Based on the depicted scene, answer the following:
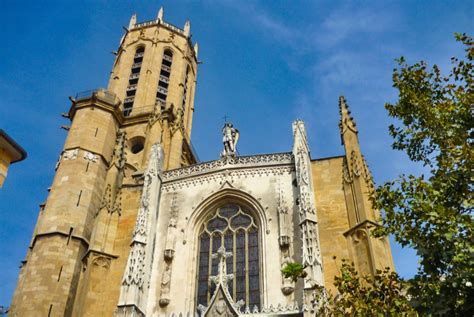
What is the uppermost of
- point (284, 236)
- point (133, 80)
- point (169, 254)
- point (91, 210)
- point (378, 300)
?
point (133, 80)

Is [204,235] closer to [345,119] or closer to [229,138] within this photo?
[229,138]

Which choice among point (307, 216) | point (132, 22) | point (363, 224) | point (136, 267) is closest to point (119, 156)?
point (136, 267)

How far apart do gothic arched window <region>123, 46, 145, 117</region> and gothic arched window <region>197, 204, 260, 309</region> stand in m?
17.1

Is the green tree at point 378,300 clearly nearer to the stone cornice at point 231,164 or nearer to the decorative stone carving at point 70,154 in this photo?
the stone cornice at point 231,164

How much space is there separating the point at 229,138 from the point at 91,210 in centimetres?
681

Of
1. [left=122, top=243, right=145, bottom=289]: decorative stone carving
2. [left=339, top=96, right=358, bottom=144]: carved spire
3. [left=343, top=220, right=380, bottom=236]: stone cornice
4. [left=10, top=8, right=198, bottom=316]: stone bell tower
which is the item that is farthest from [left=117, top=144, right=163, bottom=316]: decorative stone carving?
[left=339, top=96, right=358, bottom=144]: carved spire

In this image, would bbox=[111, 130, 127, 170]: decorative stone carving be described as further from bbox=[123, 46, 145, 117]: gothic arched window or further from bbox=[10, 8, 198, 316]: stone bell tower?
bbox=[123, 46, 145, 117]: gothic arched window

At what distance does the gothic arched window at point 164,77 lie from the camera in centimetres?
3594

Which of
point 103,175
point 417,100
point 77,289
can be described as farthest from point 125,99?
point 417,100

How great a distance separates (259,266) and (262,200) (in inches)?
102

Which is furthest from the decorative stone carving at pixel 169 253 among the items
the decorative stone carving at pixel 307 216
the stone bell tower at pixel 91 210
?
the decorative stone carving at pixel 307 216

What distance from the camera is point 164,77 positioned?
1474 inches

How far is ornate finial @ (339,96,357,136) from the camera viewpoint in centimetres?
1919

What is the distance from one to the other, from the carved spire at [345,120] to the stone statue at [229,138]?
4661mm
